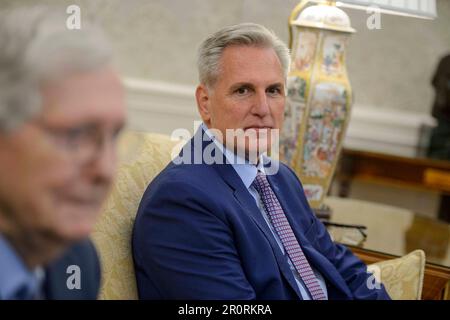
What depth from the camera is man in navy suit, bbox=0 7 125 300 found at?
1.59 ft

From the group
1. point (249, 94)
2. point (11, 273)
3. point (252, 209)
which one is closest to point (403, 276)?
point (252, 209)

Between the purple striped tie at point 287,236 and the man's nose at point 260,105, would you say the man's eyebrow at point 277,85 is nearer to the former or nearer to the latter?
the man's nose at point 260,105

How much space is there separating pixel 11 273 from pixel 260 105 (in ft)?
3.08

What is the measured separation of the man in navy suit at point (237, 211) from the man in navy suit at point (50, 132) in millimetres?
717

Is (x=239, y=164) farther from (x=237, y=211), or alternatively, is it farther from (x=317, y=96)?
(x=317, y=96)

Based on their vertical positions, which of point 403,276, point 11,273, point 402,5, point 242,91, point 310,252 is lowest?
point 403,276

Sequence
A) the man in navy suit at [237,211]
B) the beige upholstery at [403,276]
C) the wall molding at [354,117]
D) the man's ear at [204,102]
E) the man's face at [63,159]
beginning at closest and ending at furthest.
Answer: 1. the man's face at [63,159]
2. the man in navy suit at [237,211]
3. the man's ear at [204,102]
4. the beige upholstery at [403,276]
5. the wall molding at [354,117]

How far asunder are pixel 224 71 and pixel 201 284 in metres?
0.48

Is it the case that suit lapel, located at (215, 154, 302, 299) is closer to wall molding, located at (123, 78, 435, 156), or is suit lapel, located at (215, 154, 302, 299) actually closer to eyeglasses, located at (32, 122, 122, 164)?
eyeglasses, located at (32, 122, 122, 164)

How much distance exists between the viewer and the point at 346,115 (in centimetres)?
204

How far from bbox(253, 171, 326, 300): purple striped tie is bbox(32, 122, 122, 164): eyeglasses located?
0.94 metres

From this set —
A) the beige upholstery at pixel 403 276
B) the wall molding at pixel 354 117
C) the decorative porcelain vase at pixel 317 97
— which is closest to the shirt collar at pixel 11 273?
the beige upholstery at pixel 403 276

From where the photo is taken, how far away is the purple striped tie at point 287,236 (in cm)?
142

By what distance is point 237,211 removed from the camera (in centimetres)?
134
